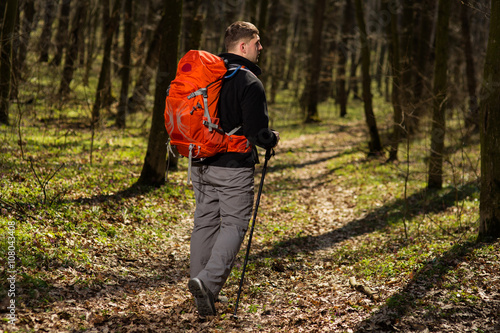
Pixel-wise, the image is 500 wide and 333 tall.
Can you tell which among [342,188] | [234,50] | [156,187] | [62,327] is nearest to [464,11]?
[342,188]

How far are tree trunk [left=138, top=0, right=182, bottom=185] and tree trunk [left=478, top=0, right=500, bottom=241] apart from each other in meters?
5.40

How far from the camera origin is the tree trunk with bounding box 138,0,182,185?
796 cm

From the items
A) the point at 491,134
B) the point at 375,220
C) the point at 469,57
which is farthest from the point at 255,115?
the point at 469,57

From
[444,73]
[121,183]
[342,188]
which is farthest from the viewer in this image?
[342,188]

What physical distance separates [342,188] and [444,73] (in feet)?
12.2

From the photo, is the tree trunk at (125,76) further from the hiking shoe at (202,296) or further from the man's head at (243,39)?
the hiking shoe at (202,296)

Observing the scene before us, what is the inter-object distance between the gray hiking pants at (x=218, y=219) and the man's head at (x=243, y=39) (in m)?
1.14

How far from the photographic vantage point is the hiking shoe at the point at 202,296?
3.71 m

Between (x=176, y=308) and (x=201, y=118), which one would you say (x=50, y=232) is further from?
(x=201, y=118)

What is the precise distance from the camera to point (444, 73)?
897 cm

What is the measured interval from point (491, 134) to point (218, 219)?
4.10 meters

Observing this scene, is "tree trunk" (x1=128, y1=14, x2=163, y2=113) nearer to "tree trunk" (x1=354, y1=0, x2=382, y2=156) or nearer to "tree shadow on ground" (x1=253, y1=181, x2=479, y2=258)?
"tree trunk" (x1=354, y1=0, x2=382, y2=156)

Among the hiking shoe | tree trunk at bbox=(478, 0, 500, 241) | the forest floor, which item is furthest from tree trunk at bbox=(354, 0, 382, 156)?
the hiking shoe

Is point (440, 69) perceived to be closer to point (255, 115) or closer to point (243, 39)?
point (243, 39)
